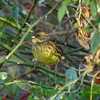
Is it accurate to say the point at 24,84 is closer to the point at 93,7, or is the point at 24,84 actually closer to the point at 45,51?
the point at 45,51

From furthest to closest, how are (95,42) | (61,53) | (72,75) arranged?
(61,53)
(72,75)
(95,42)

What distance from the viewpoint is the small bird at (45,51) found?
1.52m

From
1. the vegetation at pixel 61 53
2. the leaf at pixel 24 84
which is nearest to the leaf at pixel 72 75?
the vegetation at pixel 61 53

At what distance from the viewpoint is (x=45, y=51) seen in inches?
59.8

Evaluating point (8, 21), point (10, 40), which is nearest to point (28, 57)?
point (10, 40)

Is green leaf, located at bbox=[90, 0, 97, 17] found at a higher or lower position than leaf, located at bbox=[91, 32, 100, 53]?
higher

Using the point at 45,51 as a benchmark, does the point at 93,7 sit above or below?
above

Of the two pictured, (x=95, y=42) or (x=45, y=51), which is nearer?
(x=95, y=42)

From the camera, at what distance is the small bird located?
152 cm

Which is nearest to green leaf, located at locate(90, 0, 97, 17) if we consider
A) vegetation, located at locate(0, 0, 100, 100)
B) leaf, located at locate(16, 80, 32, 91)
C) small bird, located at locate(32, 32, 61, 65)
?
vegetation, located at locate(0, 0, 100, 100)

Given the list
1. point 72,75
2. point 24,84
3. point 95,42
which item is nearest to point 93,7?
point 95,42

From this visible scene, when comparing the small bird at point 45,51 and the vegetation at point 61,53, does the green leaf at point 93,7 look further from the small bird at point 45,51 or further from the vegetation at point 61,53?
the small bird at point 45,51

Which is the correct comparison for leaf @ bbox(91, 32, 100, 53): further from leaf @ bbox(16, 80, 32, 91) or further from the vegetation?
leaf @ bbox(16, 80, 32, 91)

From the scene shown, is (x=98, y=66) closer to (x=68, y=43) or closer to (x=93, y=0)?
(x=93, y=0)
